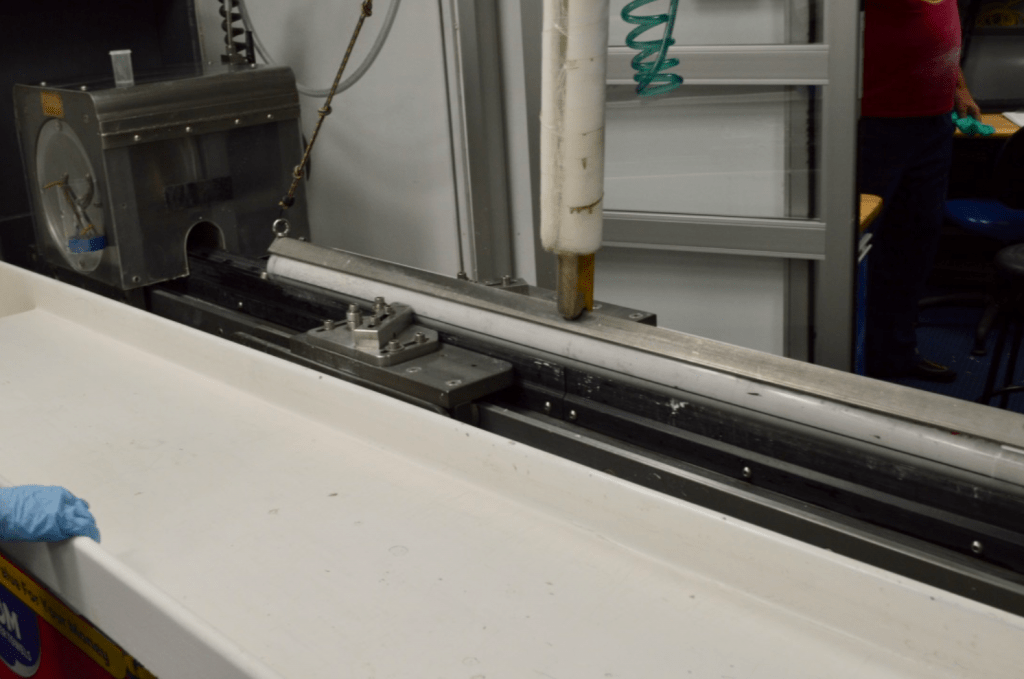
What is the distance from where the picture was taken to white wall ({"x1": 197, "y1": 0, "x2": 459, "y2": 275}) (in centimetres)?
275

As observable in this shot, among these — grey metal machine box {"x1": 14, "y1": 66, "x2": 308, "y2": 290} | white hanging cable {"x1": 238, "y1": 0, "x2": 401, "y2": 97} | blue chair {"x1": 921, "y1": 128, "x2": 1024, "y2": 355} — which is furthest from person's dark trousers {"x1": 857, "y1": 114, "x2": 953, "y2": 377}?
grey metal machine box {"x1": 14, "y1": 66, "x2": 308, "y2": 290}

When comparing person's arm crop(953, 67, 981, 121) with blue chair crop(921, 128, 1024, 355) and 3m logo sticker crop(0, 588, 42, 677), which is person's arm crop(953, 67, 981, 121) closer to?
blue chair crop(921, 128, 1024, 355)

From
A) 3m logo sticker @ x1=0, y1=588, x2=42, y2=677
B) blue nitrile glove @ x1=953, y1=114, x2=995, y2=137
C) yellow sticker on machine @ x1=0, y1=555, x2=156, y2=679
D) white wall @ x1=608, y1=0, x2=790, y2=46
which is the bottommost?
3m logo sticker @ x1=0, y1=588, x2=42, y2=677

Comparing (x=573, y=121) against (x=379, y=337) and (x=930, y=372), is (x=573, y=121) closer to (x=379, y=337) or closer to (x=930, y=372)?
(x=379, y=337)

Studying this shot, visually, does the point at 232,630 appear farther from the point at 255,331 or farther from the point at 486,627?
the point at 255,331

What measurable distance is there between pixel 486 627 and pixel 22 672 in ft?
2.78

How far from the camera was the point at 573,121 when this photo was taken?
1.17 metres

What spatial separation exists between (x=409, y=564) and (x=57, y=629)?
0.52 m

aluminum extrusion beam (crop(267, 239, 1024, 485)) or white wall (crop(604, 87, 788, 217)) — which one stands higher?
white wall (crop(604, 87, 788, 217))

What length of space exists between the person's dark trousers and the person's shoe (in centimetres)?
2

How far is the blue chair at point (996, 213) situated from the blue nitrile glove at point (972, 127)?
239 mm

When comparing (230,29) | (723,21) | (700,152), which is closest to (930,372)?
(700,152)

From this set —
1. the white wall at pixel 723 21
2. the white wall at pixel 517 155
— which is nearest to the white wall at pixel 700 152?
the white wall at pixel 517 155

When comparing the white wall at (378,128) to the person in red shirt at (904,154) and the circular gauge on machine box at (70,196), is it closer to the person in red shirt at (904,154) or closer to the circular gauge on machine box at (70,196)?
the circular gauge on machine box at (70,196)
